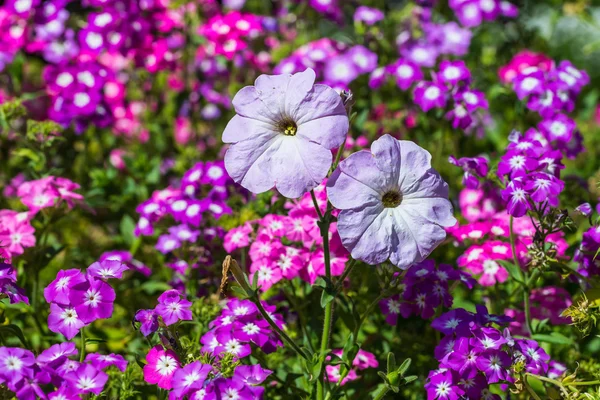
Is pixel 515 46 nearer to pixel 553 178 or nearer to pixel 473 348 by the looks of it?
pixel 553 178

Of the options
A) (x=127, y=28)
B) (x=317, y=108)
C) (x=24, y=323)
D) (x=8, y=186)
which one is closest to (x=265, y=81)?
(x=317, y=108)

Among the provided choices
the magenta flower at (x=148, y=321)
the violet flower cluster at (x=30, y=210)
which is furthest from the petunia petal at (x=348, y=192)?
the violet flower cluster at (x=30, y=210)

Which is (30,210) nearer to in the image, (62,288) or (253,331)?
(62,288)

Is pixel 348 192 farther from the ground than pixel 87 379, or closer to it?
farther from the ground

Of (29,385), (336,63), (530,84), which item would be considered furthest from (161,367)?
(336,63)

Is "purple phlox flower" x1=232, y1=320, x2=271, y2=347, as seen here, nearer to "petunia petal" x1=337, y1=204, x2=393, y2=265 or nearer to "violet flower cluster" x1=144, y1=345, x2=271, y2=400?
"violet flower cluster" x1=144, y1=345, x2=271, y2=400

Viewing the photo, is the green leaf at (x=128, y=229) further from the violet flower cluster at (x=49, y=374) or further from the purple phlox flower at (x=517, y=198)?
the purple phlox flower at (x=517, y=198)
